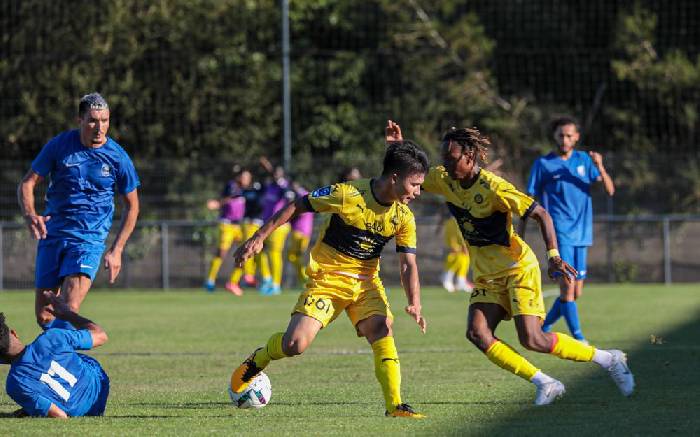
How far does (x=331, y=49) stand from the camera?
34188 millimetres

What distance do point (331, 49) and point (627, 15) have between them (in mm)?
7618

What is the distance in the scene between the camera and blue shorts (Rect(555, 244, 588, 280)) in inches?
499

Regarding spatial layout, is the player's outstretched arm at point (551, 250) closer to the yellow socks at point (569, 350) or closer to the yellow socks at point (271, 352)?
the yellow socks at point (569, 350)

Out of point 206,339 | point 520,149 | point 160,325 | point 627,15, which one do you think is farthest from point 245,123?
point 206,339

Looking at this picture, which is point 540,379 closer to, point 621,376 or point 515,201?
point 621,376

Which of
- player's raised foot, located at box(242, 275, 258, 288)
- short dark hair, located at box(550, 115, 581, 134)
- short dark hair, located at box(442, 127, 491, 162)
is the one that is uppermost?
short dark hair, located at box(442, 127, 491, 162)

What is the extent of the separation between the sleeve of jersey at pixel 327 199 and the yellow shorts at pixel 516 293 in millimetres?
1352

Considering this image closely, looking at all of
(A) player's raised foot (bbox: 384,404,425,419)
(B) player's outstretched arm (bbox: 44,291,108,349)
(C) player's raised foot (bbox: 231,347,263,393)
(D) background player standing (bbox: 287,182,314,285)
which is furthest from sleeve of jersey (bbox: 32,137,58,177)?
(D) background player standing (bbox: 287,182,314,285)

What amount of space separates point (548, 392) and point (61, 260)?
3641 millimetres

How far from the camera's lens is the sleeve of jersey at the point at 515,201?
8.38m

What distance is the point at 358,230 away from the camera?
8094mm

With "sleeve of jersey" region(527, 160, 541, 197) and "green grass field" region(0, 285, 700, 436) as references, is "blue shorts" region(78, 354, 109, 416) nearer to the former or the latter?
"green grass field" region(0, 285, 700, 436)

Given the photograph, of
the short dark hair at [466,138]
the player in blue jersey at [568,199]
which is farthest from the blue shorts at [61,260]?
the player in blue jersey at [568,199]

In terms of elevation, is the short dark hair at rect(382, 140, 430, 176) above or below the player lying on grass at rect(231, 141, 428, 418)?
above
